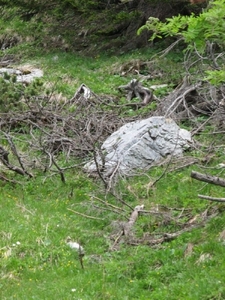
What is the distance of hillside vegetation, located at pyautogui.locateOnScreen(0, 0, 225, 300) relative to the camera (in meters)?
6.85

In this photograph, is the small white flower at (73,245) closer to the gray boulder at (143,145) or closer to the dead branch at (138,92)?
the gray boulder at (143,145)

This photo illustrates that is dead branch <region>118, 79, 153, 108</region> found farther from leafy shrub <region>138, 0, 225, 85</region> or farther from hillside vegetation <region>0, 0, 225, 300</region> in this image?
Result: leafy shrub <region>138, 0, 225, 85</region>

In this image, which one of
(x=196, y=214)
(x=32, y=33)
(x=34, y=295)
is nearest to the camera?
(x=34, y=295)

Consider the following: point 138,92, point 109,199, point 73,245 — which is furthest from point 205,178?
point 138,92

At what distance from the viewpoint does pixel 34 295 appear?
6.88 m

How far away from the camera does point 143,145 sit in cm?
1115

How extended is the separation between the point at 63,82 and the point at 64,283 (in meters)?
10.6

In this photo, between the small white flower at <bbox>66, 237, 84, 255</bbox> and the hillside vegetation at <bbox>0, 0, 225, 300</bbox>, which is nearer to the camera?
the hillside vegetation at <bbox>0, 0, 225, 300</bbox>

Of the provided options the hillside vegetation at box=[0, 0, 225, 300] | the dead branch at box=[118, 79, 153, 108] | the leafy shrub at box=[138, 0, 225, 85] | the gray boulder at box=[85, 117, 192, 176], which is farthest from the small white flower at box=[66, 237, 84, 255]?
the dead branch at box=[118, 79, 153, 108]

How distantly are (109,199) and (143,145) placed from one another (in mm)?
1683

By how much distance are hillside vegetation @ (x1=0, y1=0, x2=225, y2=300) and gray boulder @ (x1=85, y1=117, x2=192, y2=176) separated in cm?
24

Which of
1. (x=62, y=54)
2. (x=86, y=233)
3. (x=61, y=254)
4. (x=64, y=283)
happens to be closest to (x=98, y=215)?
(x=86, y=233)

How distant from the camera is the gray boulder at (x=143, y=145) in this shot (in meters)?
10.8

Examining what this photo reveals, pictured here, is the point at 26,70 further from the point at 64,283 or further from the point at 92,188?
the point at 64,283
